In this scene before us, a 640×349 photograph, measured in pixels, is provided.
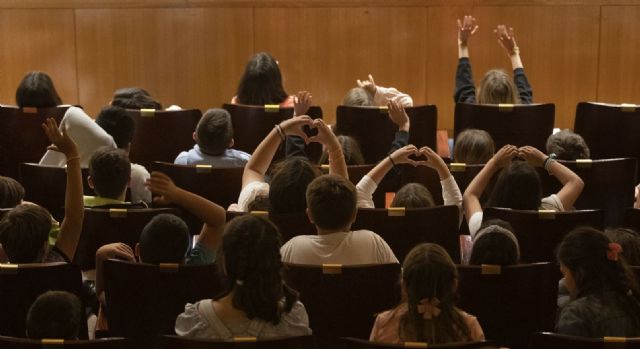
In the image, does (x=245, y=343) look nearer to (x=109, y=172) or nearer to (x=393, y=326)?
(x=393, y=326)

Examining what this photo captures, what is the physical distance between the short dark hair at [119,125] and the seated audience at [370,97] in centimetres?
148

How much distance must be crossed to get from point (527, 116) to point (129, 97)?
2.65 meters

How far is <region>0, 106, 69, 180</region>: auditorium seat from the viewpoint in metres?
6.70

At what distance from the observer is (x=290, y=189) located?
14.9 ft

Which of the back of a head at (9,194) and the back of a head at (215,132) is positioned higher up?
the back of a head at (215,132)

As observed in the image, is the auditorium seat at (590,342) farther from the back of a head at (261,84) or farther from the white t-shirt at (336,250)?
the back of a head at (261,84)

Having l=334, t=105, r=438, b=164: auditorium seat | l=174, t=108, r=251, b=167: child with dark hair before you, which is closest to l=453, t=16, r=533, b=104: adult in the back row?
l=334, t=105, r=438, b=164: auditorium seat

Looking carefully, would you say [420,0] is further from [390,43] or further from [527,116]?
[527,116]

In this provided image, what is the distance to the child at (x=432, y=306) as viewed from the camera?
3359 millimetres

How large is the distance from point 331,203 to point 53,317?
46.3 inches

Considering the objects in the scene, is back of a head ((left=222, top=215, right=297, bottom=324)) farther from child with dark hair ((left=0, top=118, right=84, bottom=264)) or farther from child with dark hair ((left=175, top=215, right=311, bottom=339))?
child with dark hair ((left=0, top=118, right=84, bottom=264))

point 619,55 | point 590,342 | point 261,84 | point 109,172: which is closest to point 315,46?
point 261,84

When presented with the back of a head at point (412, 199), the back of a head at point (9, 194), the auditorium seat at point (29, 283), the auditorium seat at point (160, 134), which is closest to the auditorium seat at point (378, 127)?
the auditorium seat at point (160, 134)

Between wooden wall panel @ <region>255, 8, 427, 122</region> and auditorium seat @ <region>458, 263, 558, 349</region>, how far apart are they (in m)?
5.26
